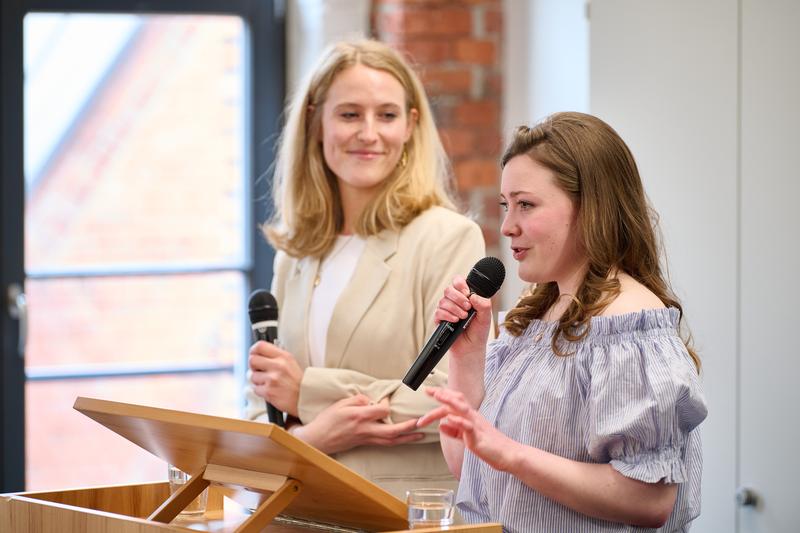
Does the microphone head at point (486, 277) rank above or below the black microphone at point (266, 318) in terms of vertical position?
above

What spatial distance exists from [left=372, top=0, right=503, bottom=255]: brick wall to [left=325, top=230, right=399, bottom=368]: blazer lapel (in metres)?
1.34

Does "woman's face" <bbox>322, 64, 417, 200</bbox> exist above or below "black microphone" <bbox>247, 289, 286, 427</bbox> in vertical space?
above

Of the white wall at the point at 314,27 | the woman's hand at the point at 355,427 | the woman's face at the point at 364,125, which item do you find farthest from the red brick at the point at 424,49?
the woman's hand at the point at 355,427

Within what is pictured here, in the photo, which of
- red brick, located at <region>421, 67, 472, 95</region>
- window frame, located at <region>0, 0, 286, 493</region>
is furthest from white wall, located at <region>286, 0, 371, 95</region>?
red brick, located at <region>421, 67, 472, 95</region>

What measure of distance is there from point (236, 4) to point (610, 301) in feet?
9.22

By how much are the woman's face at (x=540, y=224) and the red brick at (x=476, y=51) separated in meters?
2.04

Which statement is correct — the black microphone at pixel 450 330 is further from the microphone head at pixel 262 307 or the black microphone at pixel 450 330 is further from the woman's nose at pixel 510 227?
the microphone head at pixel 262 307

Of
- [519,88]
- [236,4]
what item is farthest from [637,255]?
[236,4]

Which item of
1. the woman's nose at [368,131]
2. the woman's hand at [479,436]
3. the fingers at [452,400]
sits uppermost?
the woman's nose at [368,131]

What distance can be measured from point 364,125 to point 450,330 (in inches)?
32.7

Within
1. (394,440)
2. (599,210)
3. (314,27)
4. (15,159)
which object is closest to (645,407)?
(599,210)

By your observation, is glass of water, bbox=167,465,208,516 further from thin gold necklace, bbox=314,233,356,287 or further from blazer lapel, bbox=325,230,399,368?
thin gold necklace, bbox=314,233,356,287

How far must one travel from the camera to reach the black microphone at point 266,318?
8.09ft

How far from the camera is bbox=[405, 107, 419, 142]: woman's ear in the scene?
2.65m
